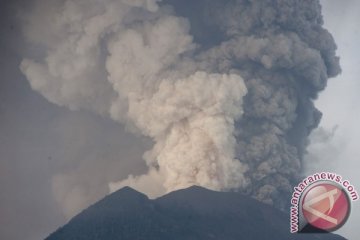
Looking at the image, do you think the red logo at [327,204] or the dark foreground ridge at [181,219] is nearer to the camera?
the red logo at [327,204]

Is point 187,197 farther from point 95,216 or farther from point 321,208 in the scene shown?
point 321,208

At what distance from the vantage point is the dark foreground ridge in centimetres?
4759

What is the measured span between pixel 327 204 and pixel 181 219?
24732mm

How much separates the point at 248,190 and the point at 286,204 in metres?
6.72

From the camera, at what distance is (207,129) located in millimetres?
47688

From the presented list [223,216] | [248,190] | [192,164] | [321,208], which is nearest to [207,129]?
[192,164]

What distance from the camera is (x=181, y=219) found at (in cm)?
5281

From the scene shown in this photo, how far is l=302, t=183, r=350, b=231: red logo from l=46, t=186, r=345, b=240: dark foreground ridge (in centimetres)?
1930

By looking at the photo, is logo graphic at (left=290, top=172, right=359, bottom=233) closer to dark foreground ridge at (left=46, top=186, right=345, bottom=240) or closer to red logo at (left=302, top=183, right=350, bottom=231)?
red logo at (left=302, top=183, right=350, bottom=231)

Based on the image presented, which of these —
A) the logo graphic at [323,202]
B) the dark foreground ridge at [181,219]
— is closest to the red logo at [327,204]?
the logo graphic at [323,202]

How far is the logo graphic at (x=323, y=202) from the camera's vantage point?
29.1 metres

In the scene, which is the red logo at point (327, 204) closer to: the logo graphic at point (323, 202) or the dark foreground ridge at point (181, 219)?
the logo graphic at point (323, 202)

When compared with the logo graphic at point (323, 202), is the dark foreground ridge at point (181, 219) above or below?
above

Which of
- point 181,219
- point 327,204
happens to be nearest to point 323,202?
point 327,204
